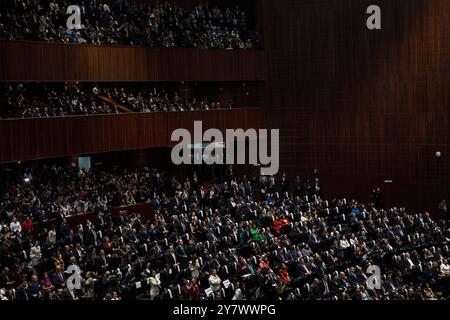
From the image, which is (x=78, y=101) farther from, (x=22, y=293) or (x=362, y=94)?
(x=362, y=94)

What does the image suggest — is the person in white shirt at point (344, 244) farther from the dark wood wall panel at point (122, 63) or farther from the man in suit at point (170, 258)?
the dark wood wall panel at point (122, 63)

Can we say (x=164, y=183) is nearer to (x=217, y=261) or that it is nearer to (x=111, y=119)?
(x=111, y=119)

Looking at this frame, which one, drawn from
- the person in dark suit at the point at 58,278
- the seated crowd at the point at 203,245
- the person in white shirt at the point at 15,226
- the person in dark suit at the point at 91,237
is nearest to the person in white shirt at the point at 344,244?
the seated crowd at the point at 203,245

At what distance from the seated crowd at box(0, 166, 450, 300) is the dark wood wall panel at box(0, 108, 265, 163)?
0.94 m

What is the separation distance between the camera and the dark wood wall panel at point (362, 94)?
21.7 m

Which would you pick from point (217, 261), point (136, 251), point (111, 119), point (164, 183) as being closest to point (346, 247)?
point (217, 261)

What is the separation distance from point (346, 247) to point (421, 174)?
6.59 metres

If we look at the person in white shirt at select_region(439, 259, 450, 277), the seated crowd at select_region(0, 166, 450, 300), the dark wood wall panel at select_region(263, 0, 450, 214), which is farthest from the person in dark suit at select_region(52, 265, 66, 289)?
the dark wood wall panel at select_region(263, 0, 450, 214)

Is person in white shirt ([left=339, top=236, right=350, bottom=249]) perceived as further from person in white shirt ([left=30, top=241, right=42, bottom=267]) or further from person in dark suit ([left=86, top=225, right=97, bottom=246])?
person in white shirt ([left=30, top=241, right=42, bottom=267])

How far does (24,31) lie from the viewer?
1845cm

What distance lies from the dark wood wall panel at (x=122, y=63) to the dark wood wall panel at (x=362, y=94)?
1.31 metres

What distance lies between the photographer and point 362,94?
22922 mm

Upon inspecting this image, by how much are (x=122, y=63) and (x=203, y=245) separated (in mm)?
7331

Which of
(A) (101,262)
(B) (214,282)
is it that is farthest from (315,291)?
(A) (101,262)
